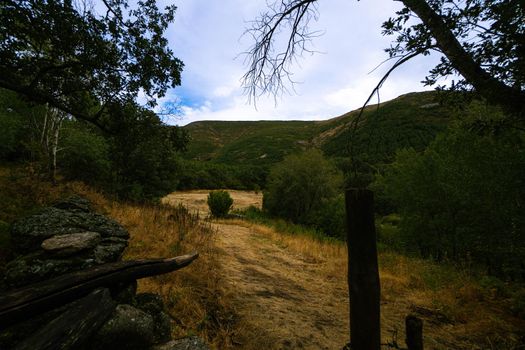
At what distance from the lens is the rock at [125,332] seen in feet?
7.29

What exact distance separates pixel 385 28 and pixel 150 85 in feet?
17.9

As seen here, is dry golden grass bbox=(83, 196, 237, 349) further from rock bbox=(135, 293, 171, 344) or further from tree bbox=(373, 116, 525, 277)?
tree bbox=(373, 116, 525, 277)

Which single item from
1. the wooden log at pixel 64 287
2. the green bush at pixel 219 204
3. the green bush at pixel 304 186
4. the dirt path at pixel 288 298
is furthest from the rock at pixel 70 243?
the green bush at pixel 304 186

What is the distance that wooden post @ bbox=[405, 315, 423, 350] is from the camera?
6.46 feet

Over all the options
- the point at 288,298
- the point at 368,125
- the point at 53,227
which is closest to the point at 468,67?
the point at 368,125

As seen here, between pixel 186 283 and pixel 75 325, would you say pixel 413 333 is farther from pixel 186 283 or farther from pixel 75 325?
pixel 186 283

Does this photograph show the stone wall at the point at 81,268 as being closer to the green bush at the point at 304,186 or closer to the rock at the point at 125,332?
the rock at the point at 125,332

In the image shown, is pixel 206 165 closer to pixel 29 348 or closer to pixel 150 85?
pixel 150 85

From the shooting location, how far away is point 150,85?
6.34 meters

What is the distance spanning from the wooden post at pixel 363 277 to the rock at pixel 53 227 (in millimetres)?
3869

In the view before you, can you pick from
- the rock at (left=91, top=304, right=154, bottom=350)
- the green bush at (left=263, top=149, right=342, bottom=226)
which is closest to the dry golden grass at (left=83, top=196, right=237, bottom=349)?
the rock at (left=91, top=304, right=154, bottom=350)

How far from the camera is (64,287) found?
2.30 m

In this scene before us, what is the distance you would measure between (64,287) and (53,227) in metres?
2.05

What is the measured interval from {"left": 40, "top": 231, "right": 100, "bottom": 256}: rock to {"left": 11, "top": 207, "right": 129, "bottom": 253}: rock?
1.11ft
